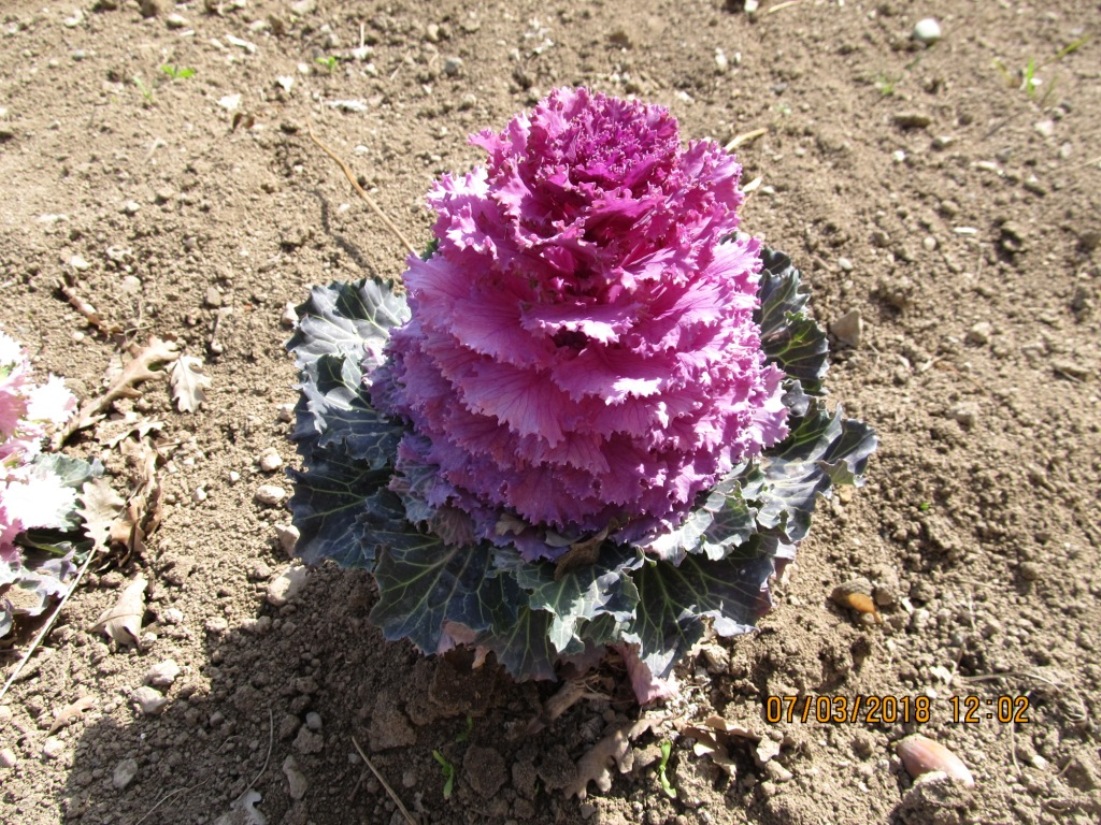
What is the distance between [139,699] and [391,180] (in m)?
2.69

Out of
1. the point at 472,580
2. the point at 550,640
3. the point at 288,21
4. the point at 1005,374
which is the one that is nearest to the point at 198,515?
the point at 472,580

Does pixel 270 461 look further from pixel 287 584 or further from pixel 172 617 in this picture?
pixel 172 617

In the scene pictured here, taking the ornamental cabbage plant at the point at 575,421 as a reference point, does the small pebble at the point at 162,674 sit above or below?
below

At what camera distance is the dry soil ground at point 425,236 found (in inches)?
116

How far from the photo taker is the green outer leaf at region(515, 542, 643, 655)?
2.23 meters

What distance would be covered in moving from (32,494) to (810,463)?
2.89 metres

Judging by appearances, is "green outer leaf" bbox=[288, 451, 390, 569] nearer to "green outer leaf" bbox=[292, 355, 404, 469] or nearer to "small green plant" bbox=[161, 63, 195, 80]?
"green outer leaf" bbox=[292, 355, 404, 469]

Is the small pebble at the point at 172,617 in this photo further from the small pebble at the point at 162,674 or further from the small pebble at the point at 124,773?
the small pebble at the point at 124,773

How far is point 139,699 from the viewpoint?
9.97 feet

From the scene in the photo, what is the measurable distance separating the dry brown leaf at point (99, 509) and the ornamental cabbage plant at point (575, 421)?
124 cm

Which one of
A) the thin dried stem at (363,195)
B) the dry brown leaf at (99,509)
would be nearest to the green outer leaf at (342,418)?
the dry brown leaf at (99,509)

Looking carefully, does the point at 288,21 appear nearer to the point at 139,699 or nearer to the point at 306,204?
the point at 306,204

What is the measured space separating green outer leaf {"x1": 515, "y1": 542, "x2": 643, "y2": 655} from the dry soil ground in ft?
2.56

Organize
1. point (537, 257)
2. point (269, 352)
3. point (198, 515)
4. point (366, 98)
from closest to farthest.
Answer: point (537, 257), point (198, 515), point (269, 352), point (366, 98)
